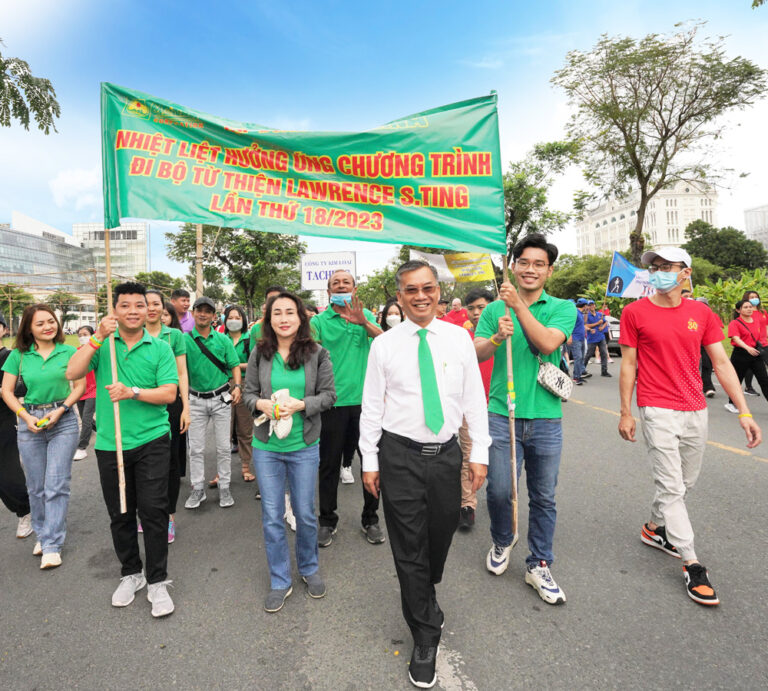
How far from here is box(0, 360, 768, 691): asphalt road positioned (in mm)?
2268

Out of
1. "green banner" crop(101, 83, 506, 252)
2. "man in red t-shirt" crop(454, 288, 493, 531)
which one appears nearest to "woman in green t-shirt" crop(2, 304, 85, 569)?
"green banner" crop(101, 83, 506, 252)

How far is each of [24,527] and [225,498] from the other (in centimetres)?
158

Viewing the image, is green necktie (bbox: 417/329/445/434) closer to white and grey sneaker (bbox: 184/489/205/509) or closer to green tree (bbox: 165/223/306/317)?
white and grey sneaker (bbox: 184/489/205/509)

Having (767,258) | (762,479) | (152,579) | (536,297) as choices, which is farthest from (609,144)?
(767,258)

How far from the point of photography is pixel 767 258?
60.5 m

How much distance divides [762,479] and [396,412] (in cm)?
436

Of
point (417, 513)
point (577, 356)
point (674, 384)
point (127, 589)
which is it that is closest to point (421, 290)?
point (417, 513)

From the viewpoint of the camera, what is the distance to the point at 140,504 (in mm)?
2961

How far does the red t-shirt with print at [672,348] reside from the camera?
306 cm

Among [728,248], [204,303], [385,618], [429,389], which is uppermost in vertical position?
[728,248]

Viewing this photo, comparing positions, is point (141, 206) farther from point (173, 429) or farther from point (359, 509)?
point (359, 509)

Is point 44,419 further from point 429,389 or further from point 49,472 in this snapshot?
point 429,389

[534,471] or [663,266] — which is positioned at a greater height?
[663,266]

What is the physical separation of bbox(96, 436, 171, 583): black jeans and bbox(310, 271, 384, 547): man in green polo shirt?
1167 mm
